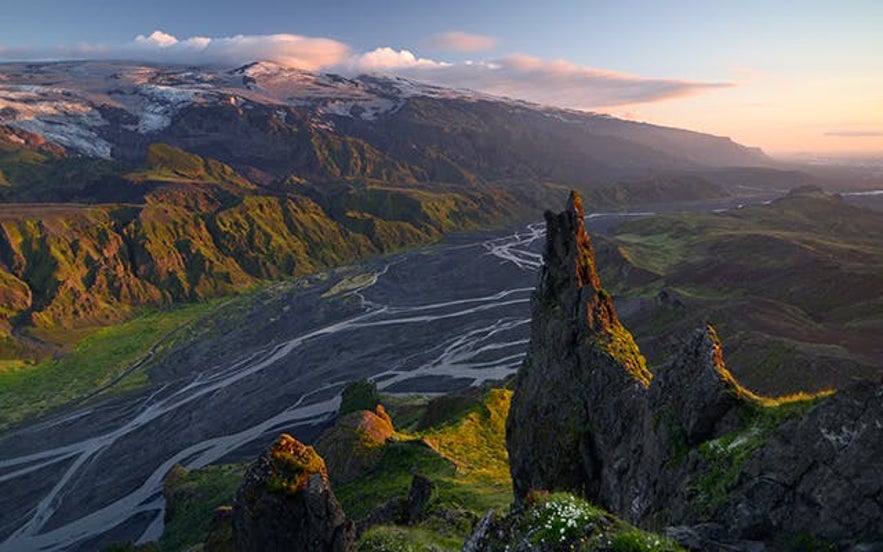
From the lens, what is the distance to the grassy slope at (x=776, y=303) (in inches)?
2778

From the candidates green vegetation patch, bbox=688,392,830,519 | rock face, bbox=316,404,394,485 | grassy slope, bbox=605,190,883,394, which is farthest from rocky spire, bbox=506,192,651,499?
grassy slope, bbox=605,190,883,394

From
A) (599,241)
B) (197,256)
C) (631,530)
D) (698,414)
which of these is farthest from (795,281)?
(197,256)

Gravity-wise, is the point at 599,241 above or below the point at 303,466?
below

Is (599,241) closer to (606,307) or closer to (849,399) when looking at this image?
(606,307)

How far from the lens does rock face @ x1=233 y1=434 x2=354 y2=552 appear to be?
26250 mm

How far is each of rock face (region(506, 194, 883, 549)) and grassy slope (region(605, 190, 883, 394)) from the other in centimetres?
4919

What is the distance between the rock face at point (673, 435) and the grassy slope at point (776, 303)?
4919 cm

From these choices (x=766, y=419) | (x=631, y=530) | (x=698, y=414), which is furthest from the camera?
(x=698, y=414)

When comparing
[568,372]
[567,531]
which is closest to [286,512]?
[568,372]

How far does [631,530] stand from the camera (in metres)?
12.2

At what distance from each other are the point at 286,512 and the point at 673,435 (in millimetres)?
17567

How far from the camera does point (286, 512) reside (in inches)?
1050

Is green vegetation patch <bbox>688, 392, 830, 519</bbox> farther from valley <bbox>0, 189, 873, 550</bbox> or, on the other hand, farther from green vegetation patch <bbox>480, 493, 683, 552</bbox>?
valley <bbox>0, 189, 873, 550</bbox>

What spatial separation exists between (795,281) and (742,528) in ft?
389
